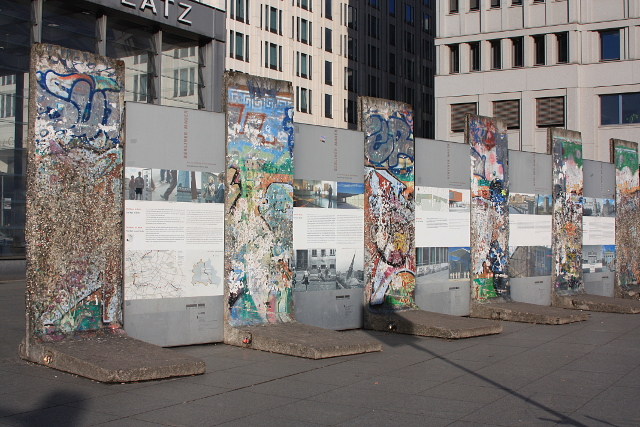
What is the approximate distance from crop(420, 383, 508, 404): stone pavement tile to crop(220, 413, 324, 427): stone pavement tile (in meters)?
1.77

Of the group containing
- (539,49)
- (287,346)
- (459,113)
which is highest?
(539,49)

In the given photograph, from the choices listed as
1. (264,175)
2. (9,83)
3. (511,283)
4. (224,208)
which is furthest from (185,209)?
(9,83)

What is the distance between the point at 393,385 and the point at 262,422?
211 centimetres

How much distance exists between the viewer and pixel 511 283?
53.9ft

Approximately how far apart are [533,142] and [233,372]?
32532mm

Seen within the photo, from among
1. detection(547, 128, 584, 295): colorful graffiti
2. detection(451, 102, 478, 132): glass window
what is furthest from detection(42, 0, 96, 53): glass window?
detection(451, 102, 478, 132): glass window

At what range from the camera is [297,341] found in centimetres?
1020

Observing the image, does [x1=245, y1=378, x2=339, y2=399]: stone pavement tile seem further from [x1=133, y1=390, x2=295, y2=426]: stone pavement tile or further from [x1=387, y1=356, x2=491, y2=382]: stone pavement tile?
[x1=387, y1=356, x2=491, y2=382]: stone pavement tile

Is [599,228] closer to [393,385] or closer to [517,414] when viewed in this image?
[393,385]

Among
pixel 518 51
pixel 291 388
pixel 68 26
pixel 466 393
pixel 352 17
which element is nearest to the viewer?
pixel 466 393

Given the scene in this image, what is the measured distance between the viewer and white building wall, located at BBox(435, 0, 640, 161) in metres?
38.3

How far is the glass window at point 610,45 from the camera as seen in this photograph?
3894 cm

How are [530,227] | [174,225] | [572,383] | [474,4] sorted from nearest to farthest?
[572,383] < [174,225] < [530,227] < [474,4]

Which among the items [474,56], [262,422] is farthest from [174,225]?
[474,56]
